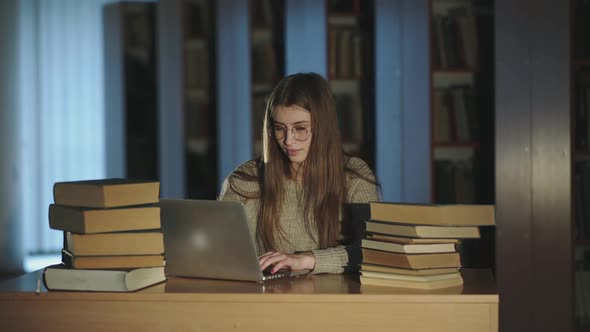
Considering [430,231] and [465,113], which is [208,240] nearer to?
[430,231]

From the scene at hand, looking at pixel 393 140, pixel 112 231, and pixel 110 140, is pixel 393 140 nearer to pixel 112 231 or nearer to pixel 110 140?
pixel 110 140

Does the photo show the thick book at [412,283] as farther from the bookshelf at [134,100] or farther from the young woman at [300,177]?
the bookshelf at [134,100]

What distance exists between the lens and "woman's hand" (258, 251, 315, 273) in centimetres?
200

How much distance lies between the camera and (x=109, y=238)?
1.81 meters

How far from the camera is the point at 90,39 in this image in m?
5.33

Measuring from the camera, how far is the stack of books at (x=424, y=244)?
1779 millimetres

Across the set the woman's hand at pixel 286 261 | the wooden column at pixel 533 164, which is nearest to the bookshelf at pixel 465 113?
the wooden column at pixel 533 164

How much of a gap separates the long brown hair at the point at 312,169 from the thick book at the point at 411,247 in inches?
21.9

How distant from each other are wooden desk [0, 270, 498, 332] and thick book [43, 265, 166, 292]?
2 centimetres

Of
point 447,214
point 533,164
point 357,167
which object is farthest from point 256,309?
point 533,164

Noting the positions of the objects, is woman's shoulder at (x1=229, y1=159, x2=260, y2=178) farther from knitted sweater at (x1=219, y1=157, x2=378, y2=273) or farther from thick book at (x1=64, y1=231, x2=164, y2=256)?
thick book at (x1=64, y1=231, x2=164, y2=256)

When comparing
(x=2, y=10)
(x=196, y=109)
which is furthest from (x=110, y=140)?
(x=2, y=10)

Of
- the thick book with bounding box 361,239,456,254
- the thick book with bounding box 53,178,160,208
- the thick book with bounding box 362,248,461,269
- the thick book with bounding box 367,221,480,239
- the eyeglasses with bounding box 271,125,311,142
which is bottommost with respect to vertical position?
the thick book with bounding box 362,248,461,269

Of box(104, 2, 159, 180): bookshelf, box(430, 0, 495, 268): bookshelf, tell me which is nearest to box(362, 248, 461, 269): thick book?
box(430, 0, 495, 268): bookshelf
